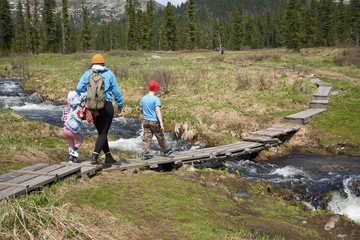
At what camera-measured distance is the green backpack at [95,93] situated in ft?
17.6

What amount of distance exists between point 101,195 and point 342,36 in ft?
270

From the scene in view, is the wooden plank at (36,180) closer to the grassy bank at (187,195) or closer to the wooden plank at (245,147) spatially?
the grassy bank at (187,195)

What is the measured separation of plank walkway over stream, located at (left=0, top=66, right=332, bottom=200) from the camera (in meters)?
4.27

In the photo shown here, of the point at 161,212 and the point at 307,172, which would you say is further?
the point at 307,172

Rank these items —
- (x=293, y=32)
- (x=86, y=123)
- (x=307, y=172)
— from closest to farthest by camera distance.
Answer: (x=307, y=172), (x=86, y=123), (x=293, y=32)

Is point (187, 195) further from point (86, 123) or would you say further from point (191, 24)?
point (191, 24)

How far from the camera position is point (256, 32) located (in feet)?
359

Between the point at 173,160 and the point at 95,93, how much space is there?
3.14 metres

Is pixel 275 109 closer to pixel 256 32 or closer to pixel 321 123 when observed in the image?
pixel 321 123

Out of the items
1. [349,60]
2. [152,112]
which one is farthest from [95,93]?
[349,60]

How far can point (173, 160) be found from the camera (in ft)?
25.0

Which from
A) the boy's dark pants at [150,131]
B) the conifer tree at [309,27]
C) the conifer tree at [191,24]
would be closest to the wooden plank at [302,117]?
the boy's dark pants at [150,131]

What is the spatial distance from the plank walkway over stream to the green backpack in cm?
121

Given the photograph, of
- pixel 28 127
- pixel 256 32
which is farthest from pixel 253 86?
pixel 256 32
